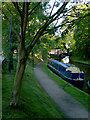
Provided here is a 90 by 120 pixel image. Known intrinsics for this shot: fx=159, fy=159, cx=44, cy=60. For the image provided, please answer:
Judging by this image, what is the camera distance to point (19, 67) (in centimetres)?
690

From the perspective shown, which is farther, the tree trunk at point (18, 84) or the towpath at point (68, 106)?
the towpath at point (68, 106)

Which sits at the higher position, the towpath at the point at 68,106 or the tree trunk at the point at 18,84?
the tree trunk at the point at 18,84

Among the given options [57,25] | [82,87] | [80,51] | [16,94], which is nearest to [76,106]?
[16,94]

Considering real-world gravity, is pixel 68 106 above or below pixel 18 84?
below

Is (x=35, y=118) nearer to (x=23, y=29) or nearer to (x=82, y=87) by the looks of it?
(x=23, y=29)

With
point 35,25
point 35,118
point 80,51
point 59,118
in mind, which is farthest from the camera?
point 80,51

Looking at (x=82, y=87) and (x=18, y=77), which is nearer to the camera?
(x=18, y=77)

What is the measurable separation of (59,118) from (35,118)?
1.40m

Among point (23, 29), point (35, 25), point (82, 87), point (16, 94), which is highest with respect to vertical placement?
point (35, 25)

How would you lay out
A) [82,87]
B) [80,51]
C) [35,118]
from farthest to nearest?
1. [80,51]
2. [82,87]
3. [35,118]

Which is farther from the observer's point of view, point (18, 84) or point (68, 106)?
point (68, 106)

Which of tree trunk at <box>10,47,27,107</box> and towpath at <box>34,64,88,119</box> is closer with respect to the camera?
tree trunk at <box>10,47,27,107</box>

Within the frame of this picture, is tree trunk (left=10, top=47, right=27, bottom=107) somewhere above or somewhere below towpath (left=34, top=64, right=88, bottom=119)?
above

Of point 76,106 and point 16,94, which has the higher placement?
point 16,94
